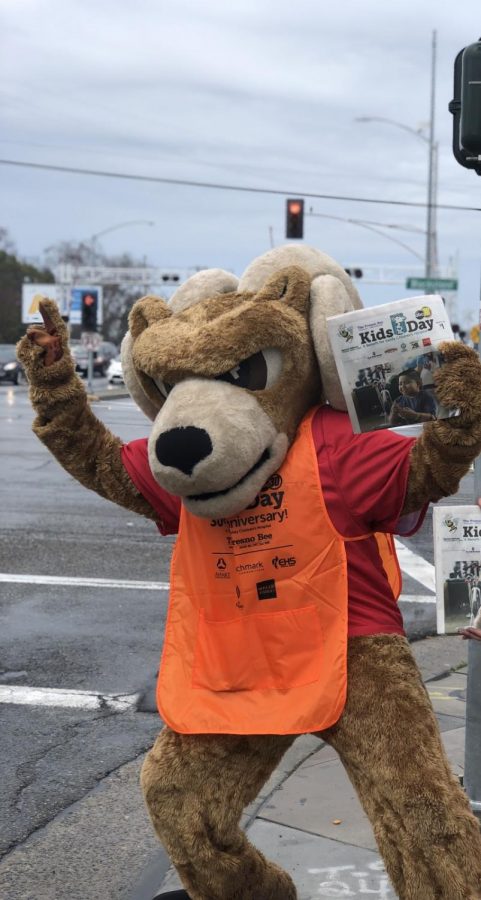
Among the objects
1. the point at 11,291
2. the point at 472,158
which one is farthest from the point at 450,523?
the point at 11,291

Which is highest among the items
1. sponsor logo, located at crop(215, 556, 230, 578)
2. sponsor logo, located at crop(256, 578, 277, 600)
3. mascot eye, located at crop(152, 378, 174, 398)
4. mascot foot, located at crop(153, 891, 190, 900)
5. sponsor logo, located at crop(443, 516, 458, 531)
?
mascot eye, located at crop(152, 378, 174, 398)

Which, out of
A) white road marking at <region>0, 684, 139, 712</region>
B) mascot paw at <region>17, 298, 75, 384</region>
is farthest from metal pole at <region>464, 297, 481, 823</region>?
white road marking at <region>0, 684, 139, 712</region>

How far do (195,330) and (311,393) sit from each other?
40 centimetres

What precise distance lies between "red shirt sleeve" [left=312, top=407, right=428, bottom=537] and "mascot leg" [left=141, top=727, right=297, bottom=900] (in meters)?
0.67

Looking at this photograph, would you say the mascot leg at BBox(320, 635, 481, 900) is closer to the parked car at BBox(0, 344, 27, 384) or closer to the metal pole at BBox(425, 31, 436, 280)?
the metal pole at BBox(425, 31, 436, 280)

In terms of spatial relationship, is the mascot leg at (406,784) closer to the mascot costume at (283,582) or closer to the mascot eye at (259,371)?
the mascot costume at (283,582)

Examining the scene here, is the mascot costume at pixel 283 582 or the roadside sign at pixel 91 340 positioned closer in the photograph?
the mascot costume at pixel 283 582

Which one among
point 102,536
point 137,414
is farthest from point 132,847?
point 137,414

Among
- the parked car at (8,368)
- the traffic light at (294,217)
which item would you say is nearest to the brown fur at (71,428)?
the traffic light at (294,217)

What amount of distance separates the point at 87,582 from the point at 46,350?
5475mm

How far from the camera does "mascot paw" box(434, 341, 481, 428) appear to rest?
309 centimetres

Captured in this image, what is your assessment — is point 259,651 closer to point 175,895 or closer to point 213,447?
point 213,447

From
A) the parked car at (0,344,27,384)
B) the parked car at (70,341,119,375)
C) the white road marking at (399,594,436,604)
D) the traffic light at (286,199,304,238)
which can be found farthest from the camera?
the parked car at (70,341,119,375)

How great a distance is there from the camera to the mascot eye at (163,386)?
11.5 ft
